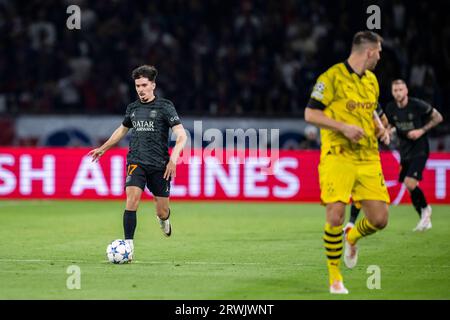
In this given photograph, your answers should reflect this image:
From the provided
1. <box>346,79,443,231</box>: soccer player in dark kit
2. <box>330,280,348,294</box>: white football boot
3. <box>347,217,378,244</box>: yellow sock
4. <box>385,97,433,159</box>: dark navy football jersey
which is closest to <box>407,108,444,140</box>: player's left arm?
<box>346,79,443,231</box>: soccer player in dark kit

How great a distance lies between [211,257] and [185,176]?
9.99 metres

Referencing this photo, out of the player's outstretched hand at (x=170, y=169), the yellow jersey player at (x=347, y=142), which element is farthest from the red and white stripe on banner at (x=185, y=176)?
the yellow jersey player at (x=347, y=142)

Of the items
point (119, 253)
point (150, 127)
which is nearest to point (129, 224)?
point (119, 253)

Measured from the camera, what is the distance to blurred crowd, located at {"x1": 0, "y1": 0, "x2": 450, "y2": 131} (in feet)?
78.0

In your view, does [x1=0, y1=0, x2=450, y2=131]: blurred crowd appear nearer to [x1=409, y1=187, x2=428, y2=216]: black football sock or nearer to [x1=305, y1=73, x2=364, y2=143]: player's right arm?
[x1=409, y1=187, x2=428, y2=216]: black football sock

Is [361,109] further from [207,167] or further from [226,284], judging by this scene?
[207,167]

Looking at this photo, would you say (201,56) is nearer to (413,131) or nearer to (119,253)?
(413,131)

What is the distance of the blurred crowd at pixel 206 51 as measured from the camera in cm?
2378

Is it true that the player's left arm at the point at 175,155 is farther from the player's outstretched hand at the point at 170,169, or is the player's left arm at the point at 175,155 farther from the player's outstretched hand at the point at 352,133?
the player's outstretched hand at the point at 352,133

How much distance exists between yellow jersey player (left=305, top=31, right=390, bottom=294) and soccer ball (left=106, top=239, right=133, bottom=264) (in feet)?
9.59

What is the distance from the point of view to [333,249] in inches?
357

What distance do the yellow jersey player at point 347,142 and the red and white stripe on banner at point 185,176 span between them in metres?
12.3
